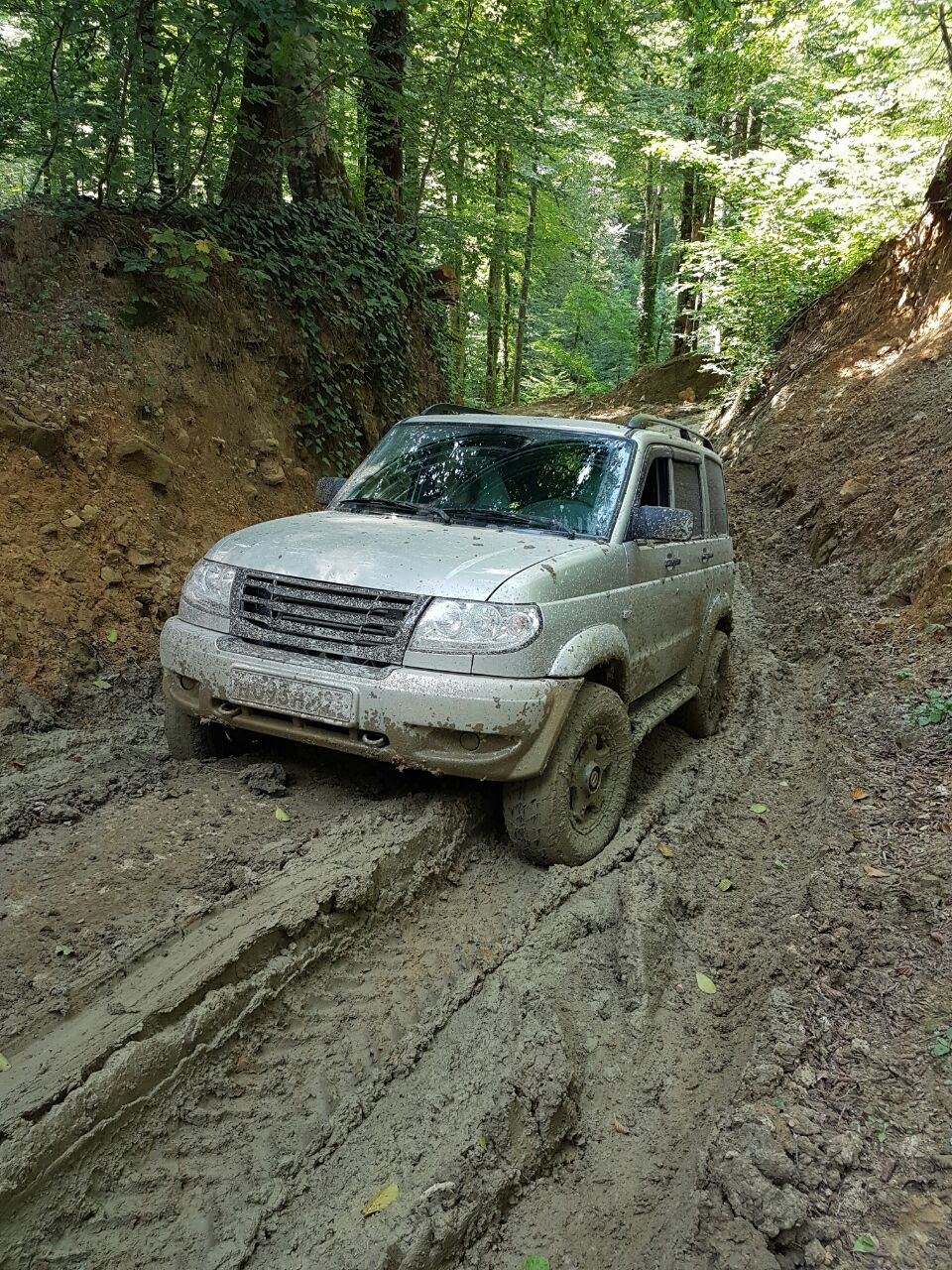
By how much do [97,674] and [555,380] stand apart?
82.7 feet

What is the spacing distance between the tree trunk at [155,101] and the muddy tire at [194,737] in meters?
4.85

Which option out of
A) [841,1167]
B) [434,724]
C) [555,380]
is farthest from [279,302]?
[555,380]

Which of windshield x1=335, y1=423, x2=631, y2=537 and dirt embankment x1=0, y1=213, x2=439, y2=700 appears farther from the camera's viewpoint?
dirt embankment x1=0, y1=213, x2=439, y2=700

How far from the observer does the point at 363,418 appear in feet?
29.4

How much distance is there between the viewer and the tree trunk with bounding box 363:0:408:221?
8172mm

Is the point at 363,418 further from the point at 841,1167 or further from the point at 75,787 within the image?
the point at 841,1167

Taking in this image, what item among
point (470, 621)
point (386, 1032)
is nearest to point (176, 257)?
point (470, 621)

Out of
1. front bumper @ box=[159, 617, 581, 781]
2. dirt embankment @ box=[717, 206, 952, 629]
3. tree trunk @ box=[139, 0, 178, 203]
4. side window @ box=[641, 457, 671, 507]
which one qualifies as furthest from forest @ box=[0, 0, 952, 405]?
front bumper @ box=[159, 617, 581, 781]

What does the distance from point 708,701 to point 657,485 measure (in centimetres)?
182

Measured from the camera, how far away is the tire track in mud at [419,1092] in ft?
6.56

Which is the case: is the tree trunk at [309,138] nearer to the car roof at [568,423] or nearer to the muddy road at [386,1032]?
the car roof at [568,423]

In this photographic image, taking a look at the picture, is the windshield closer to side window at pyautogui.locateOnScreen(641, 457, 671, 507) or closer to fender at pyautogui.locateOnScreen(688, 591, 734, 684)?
side window at pyautogui.locateOnScreen(641, 457, 671, 507)

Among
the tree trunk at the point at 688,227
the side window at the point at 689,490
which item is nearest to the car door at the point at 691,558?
the side window at the point at 689,490

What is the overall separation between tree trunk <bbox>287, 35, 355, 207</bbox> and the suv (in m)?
4.87
